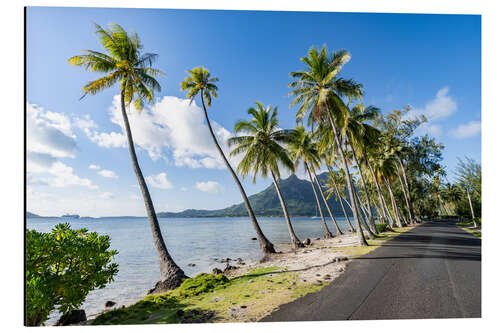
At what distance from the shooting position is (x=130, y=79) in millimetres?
8922

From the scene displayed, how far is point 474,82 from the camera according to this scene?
19.6 ft

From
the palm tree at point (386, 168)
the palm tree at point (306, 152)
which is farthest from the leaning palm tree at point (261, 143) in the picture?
the palm tree at point (386, 168)

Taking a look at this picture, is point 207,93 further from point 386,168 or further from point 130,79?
point 386,168

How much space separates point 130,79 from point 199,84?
4.19m

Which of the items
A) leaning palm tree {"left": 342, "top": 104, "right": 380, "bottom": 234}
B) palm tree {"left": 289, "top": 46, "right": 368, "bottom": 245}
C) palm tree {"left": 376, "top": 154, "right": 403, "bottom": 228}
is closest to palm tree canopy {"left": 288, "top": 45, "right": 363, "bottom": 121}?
palm tree {"left": 289, "top": 46, "right": 368, "bottom": 245}

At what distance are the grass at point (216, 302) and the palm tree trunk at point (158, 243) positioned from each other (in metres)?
1.36

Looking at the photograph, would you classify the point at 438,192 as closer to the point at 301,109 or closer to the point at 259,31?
the point at 301,109

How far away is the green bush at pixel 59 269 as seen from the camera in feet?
13.1

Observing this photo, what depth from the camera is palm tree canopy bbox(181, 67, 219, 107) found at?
39.7ft

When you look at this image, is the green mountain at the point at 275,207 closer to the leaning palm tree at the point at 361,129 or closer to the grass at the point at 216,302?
the leaning palm tree at the point at 361,129

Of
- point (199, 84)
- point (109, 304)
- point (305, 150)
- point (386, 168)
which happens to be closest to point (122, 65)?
point (199, 84)

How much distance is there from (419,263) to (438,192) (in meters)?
45.0

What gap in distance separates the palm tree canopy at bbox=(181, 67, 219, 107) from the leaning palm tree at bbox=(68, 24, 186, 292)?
3.17 metres

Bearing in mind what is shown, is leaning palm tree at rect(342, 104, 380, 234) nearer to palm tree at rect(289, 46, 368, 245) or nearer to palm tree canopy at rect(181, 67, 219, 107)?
palm tree at rect(289, 46, 368, 245)
